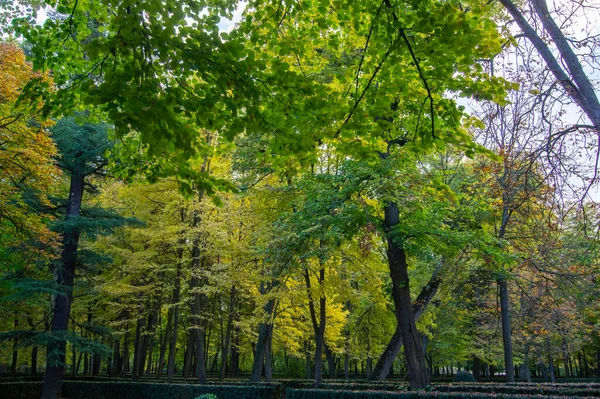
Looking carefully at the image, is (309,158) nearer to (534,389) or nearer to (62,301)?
(534,389)

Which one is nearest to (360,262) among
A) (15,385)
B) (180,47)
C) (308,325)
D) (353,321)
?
(353,321)

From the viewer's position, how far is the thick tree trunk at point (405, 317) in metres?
9.91

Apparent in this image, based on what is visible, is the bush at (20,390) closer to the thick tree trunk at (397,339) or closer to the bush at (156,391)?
the bush at (156,391)

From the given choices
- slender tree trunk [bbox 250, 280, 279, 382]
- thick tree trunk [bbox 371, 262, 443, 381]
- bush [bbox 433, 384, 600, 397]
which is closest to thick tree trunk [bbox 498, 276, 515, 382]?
bush [bbox 433, 384, 600, 397]

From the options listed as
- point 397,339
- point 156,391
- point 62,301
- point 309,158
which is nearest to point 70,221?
point 62,301

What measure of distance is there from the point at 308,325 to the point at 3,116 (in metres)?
15.1

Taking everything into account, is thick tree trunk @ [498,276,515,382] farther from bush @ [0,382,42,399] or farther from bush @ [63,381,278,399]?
bush @ [0,382,42,399]

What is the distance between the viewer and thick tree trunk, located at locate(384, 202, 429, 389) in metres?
9.91

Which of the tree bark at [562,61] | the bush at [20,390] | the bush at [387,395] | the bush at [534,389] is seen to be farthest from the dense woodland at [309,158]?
the bush at [20,390]

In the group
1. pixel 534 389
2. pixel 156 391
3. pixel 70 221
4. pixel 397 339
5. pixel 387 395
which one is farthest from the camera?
pixel 70 221

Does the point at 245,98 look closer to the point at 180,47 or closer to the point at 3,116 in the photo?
the point at 180,47

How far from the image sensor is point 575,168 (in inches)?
229

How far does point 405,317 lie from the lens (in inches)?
396

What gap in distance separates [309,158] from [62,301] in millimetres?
14462
